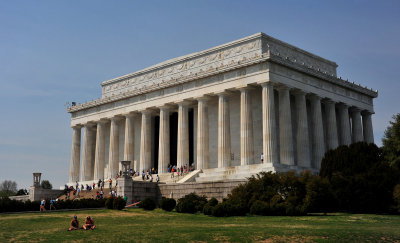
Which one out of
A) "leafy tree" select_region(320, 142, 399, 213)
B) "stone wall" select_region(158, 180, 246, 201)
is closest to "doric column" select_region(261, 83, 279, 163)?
"stone wall" select_region(158, 180, 246, 201)

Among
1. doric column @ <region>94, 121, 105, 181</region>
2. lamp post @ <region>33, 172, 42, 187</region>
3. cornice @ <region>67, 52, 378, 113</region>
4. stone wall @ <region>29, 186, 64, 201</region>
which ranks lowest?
stone wall @ <region>29, 186, 64, 201</region>

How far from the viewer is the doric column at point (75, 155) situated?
78.8 m

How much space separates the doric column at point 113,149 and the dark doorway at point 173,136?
330 inches

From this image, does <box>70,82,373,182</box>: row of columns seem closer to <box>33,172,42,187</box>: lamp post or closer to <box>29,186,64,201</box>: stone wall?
<box>29,186,64,201</box>: stone wall

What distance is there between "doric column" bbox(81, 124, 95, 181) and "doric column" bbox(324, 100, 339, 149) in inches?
1489

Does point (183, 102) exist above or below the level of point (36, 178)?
above

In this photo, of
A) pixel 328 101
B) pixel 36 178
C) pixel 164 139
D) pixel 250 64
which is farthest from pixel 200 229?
pixel 328 101

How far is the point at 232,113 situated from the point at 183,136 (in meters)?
7.12

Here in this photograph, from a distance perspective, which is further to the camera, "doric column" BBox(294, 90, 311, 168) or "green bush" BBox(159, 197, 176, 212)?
"doric column" BBox(294, 90, 311, 168)

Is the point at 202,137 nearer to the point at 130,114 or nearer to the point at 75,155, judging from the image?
the point at 130,114

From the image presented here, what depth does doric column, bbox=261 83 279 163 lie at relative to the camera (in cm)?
5353

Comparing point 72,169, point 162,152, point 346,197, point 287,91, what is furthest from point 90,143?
point 346,197

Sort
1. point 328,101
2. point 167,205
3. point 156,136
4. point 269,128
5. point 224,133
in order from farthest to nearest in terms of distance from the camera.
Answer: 1. point 156,136
2. point 328,101
3. point 224,133
4. point 269,128
5. point 167,205

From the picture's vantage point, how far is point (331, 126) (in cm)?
6256
